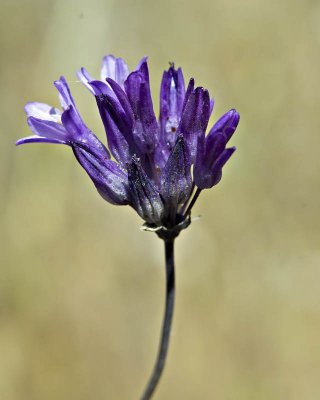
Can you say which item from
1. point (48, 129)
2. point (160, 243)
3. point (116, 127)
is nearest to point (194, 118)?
point (116, 127)

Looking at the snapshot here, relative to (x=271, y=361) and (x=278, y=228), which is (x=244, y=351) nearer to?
(x=271, y=361)

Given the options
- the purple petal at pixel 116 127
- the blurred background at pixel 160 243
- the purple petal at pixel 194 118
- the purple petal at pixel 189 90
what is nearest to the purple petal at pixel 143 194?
the purple petal at pixel 116 127

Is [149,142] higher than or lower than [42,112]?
lower

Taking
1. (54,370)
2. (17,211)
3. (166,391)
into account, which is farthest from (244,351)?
(17,211)

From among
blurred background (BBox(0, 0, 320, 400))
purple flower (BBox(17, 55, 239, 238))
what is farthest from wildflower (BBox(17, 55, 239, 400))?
blurred background (BBox(0, 0, 320, 400))

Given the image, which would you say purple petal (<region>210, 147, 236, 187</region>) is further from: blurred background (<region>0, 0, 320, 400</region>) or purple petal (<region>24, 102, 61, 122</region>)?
blurred background (<region>0, 0, 320, 400</region>)

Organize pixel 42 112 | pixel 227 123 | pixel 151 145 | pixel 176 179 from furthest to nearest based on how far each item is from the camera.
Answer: pixel 42 112, pixel 151 145, pixel 176 179, pixel 227 123

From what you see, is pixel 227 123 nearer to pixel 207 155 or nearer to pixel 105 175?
pixel 207 155
